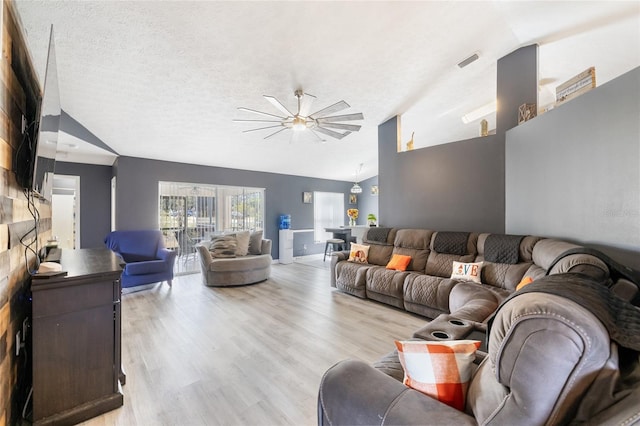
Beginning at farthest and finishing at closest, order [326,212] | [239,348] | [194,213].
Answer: [326,212]
[194,213]
[239,348]

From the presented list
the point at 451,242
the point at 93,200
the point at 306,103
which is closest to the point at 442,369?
the point at 451,242

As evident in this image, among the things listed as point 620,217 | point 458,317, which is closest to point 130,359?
point 458,317

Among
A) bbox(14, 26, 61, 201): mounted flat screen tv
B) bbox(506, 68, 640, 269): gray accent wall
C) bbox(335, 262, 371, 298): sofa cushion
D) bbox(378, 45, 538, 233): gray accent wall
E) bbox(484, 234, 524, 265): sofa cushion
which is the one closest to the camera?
bbox(14, 26, 61, 201): mounted flat screen tv

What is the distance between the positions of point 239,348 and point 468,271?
275cm

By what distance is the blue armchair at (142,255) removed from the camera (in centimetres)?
418

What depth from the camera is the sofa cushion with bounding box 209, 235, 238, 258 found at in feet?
16.1

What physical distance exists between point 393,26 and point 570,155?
198 centimetres

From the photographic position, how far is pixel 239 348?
8.30ft

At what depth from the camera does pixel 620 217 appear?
170cm

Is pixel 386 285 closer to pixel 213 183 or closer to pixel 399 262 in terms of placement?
pixel 399 262

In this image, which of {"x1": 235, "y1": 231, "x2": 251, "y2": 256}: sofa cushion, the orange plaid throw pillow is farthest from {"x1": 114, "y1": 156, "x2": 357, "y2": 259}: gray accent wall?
the orange plaid throw pillow

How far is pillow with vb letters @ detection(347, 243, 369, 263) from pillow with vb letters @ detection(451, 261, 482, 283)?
1401 mm

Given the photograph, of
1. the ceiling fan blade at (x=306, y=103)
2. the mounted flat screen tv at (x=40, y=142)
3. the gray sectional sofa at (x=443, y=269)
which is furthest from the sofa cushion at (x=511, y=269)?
the mounted flat screen tv at (x=40, y=142)

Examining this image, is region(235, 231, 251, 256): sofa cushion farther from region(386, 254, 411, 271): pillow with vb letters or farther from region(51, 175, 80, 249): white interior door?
region(51, 175, 80, 249): white interior door
